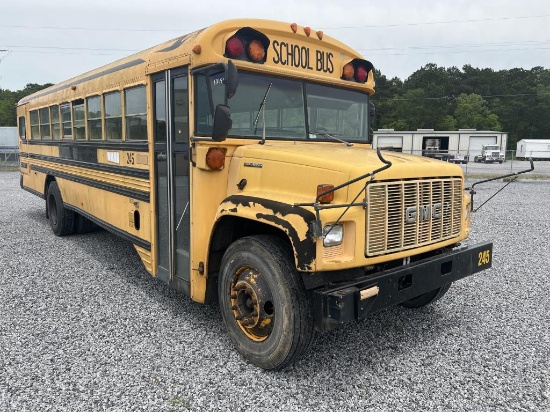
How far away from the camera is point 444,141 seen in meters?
38.6

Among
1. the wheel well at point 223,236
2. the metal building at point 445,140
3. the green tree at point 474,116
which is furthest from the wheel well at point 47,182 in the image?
the green tree at point 474,116

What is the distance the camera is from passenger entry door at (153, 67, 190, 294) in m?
3.56

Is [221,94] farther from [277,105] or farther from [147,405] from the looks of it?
[147,405]

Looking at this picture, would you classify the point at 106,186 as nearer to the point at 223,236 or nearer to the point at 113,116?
the point at 113,116

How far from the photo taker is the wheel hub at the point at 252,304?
3.06m

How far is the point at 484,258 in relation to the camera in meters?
3.59

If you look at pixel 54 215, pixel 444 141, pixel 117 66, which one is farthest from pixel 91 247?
pixel 444 141

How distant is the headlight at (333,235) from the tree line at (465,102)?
206ft

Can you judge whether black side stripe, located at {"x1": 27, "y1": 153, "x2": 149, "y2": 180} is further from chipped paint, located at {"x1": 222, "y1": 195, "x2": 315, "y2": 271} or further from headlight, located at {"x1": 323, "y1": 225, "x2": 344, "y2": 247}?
headlight, located at {"x1": 323, "y1": 225, "x2": 344, "y2": 247}

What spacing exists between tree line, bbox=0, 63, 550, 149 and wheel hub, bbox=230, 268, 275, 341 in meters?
62.6

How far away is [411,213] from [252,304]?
4.20ft

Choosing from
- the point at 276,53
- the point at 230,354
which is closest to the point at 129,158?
the point at 276,53

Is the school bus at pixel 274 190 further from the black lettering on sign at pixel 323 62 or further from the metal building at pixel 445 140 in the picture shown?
the metal building at pixel 445 140

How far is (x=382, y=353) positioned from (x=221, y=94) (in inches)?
91.1
